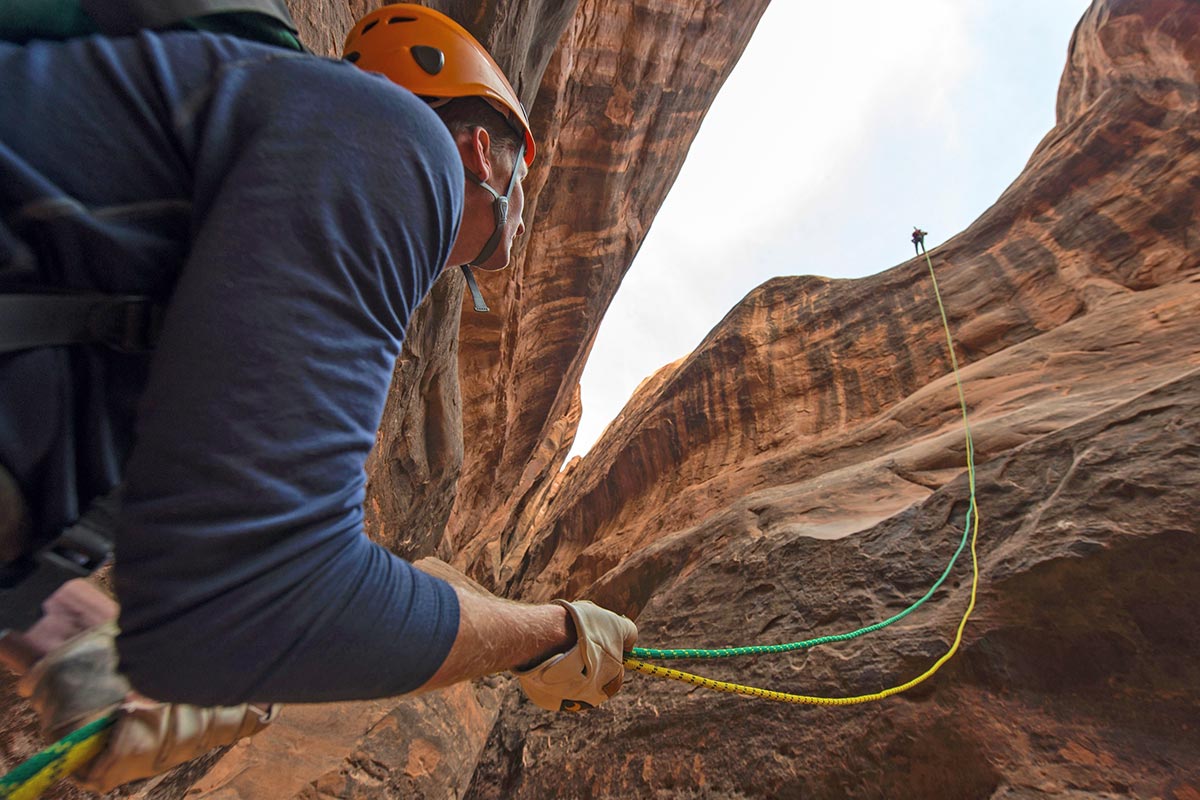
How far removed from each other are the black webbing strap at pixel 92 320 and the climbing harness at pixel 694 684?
2.46 ft

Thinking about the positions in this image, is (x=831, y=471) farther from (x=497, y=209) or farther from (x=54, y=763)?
(x=54, y=763)

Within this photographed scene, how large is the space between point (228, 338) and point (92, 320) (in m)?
0.35

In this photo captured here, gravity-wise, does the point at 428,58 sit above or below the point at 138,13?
above

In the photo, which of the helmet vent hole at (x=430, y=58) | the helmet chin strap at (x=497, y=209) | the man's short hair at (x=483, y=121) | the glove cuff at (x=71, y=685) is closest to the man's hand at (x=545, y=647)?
the glove cuff at (x=71, y=685)

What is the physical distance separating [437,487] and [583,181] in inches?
223

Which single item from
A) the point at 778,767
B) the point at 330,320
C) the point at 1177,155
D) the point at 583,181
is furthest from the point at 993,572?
the point at 583,181

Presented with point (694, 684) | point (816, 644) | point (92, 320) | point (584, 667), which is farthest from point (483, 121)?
point (816, 644)

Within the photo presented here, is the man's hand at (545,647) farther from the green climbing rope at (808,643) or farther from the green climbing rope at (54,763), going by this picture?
the green climbing rope at (54,763)

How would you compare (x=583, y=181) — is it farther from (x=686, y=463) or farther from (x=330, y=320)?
(x=330, y=320)

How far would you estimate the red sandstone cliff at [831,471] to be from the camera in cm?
261

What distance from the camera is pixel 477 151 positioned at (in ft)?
7.35

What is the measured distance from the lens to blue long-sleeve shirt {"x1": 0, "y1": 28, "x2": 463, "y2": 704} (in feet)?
3.00

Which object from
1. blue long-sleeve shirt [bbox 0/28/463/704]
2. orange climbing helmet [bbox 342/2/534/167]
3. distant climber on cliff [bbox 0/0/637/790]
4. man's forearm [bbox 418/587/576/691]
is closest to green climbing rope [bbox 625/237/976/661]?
man's forearm [bbox 418/587/576/691]

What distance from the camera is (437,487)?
7.94m
